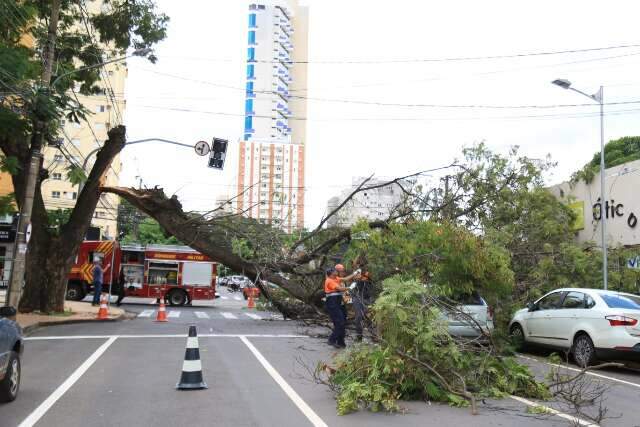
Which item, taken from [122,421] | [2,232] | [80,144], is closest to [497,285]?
[122,421]

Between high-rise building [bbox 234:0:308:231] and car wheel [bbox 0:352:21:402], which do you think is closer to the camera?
car wheel [bbox 0:352:21:402]

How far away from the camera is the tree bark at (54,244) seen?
733 inches

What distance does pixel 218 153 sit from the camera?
1981 centimetres

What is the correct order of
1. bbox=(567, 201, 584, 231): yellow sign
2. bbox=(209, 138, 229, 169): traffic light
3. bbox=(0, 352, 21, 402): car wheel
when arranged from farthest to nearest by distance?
bbox=(567, 201, 584, 231): yellow sign
bbox=(209, 138, 229, 169): traffic light
bbox=(0, 352, 21, 402): car wheel

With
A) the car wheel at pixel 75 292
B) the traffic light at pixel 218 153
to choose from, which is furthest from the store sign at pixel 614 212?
the car wheel at pixel 75 292

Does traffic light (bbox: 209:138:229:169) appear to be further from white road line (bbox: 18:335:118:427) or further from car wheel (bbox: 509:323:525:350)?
car wheel (bbox: 509:323:525:350)

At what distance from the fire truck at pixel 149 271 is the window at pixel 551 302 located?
19533 mm

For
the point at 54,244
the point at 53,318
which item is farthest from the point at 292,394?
the point at 54,244

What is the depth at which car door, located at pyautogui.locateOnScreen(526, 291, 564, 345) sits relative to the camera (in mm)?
12508

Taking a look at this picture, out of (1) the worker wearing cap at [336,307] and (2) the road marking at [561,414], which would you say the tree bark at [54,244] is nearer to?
(1) the worker wearing cap at [336,307]

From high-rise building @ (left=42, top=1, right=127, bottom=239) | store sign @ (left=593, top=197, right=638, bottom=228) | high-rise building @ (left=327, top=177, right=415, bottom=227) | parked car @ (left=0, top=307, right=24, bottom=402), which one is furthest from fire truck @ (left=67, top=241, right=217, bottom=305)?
high-rise building @ (left=42, top=1, right=127, bottom=239)

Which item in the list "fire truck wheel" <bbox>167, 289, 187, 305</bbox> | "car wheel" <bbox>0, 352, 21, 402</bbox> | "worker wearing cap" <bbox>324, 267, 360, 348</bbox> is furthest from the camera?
"fire truck wheel" <bbox>167, 289, 187, 305</bbox>

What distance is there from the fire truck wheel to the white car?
20.7 m

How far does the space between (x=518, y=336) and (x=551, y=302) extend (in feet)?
4.37
